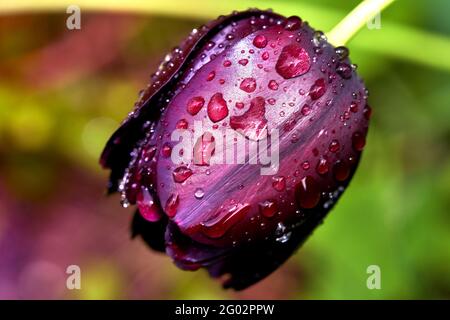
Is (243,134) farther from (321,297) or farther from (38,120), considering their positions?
(38,120)

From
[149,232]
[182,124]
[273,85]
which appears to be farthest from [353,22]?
[149,232]

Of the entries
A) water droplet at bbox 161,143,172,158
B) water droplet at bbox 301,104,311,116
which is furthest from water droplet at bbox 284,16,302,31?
water droplet at bbox 161,143,172,158

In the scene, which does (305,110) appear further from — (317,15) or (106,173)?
(106,173)

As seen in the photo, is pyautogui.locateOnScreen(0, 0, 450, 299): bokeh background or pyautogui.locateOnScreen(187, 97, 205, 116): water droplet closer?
pyautogui.locateOnScreen(187, 97, 205, 116): water droplet

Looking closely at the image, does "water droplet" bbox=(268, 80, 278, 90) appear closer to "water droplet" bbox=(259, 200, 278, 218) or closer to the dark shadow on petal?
"water droplet" bbox=(259, 200, 278, 218)

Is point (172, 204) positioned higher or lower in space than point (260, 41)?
lower

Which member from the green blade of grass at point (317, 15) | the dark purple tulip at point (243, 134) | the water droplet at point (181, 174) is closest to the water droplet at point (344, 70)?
the dark purple tulip at point (243, 134)
